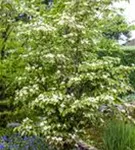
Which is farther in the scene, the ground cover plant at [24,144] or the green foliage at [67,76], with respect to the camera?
the ground cover plant at [24,144]

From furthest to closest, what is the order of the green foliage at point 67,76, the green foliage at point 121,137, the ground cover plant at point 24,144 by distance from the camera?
the ground cover plant at point 24,144 < the green foliage at point 67,76 < the green foliage at point 121,137

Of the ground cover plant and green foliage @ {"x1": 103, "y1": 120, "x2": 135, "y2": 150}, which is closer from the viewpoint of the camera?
green foliage @ {"x1": 103, "y1": 120, "x2": 135, "y2": 150}

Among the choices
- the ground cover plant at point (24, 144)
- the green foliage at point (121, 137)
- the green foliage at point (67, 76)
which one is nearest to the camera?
the green foliage at point (121, 137)

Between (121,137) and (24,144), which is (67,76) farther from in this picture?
(121,137)

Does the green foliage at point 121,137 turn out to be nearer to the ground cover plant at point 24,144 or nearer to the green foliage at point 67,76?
the green foliage at point 67,76

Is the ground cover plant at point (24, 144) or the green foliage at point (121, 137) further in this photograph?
the ground cover plant at point (24, 144)

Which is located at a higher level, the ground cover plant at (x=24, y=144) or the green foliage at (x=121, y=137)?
the green foliage at (x=121, y=137)

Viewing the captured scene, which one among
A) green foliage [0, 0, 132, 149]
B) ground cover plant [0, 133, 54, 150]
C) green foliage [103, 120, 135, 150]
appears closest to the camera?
green foliage [103, 120, 135, 150]

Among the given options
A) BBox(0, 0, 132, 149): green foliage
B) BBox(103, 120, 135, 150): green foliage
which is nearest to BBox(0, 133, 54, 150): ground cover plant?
BBox(0, 0, 132, 149): green foliage

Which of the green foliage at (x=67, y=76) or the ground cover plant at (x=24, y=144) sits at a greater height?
the green foliage at (x=67, y=76)

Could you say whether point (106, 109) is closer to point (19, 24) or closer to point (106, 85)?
point (106, 85)

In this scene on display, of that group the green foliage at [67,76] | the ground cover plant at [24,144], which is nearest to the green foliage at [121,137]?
the green foliage at [67,76]

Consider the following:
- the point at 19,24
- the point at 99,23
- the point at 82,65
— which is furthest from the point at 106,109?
A: the point at 19,24

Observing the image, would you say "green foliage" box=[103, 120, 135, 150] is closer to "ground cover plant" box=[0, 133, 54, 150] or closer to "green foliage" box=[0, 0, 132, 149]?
"green foliage" box=[0, 0, 132, 149]
